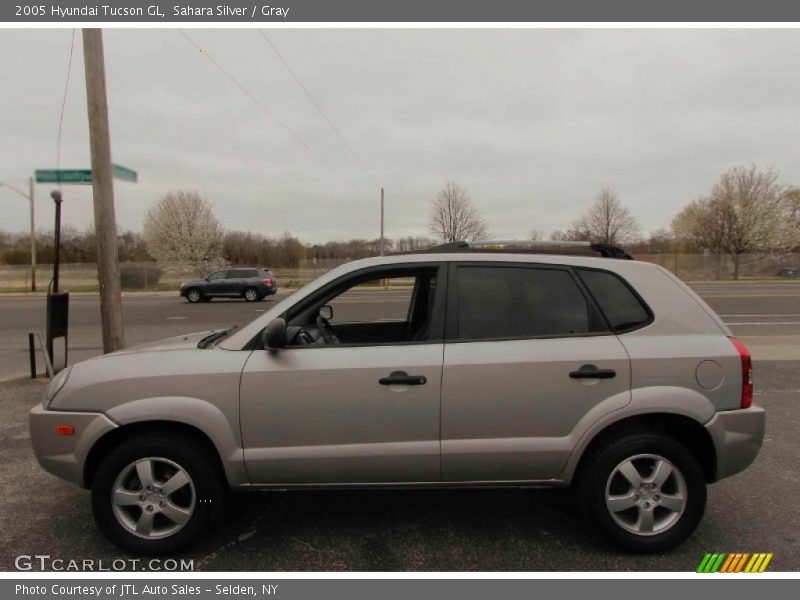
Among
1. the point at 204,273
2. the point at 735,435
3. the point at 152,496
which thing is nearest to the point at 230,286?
the point at 204,273

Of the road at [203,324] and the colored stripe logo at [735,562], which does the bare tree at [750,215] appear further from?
the colored stripe logo at [735,562]

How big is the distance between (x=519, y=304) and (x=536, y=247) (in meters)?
0.61

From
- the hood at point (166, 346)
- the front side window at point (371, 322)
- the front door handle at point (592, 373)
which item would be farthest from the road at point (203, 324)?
the front door handle at point (592, 373)

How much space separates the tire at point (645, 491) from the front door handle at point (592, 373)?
39 cm

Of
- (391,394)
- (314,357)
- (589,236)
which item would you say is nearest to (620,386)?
(391,394)

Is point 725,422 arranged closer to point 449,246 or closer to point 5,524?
point 449,246

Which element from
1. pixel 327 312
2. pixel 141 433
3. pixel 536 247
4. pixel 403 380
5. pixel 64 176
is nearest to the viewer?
pixel 403 380

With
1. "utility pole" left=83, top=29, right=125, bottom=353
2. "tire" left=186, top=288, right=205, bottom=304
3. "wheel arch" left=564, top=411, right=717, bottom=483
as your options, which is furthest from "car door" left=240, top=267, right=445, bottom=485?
"tire" left=186, top=288, right=205, bottom=304

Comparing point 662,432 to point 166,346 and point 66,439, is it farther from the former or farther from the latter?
point 66,439

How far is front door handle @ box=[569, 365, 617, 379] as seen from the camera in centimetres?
268

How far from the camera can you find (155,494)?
8.91 feet

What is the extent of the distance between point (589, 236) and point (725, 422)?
46.2m

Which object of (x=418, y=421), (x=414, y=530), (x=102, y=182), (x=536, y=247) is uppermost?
(x=102, y=182)

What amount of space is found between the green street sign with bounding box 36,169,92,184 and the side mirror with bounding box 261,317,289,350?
5.25m
